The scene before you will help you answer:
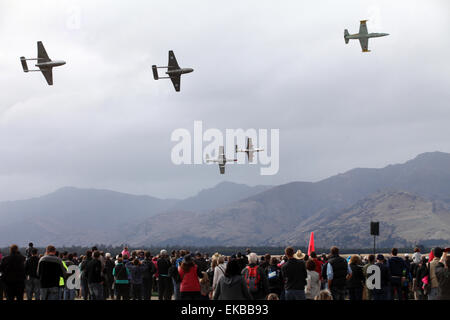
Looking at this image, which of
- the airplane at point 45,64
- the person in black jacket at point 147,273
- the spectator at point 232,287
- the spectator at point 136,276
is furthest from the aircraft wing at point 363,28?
the spectator at point 232,287

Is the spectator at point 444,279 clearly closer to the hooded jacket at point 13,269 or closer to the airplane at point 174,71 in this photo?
the hooded jacket at point 13,269

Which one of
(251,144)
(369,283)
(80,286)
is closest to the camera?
(369,283)

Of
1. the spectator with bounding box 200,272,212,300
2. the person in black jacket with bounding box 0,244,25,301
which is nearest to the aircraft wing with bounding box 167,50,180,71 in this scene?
the person in black jacket with bounding box 0,244,25,301

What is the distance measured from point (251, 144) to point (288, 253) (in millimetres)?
61544

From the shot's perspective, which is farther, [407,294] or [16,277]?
[407,294]

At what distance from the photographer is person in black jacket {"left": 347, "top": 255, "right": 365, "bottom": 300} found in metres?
22.4

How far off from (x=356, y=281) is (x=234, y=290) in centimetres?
837

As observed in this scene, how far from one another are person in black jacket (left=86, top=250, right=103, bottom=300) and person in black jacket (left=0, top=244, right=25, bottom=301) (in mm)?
3302

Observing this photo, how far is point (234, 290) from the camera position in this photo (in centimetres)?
1517

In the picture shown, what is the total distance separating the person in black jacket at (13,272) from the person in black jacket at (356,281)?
10313 millimetres

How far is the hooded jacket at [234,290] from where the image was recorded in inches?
595
